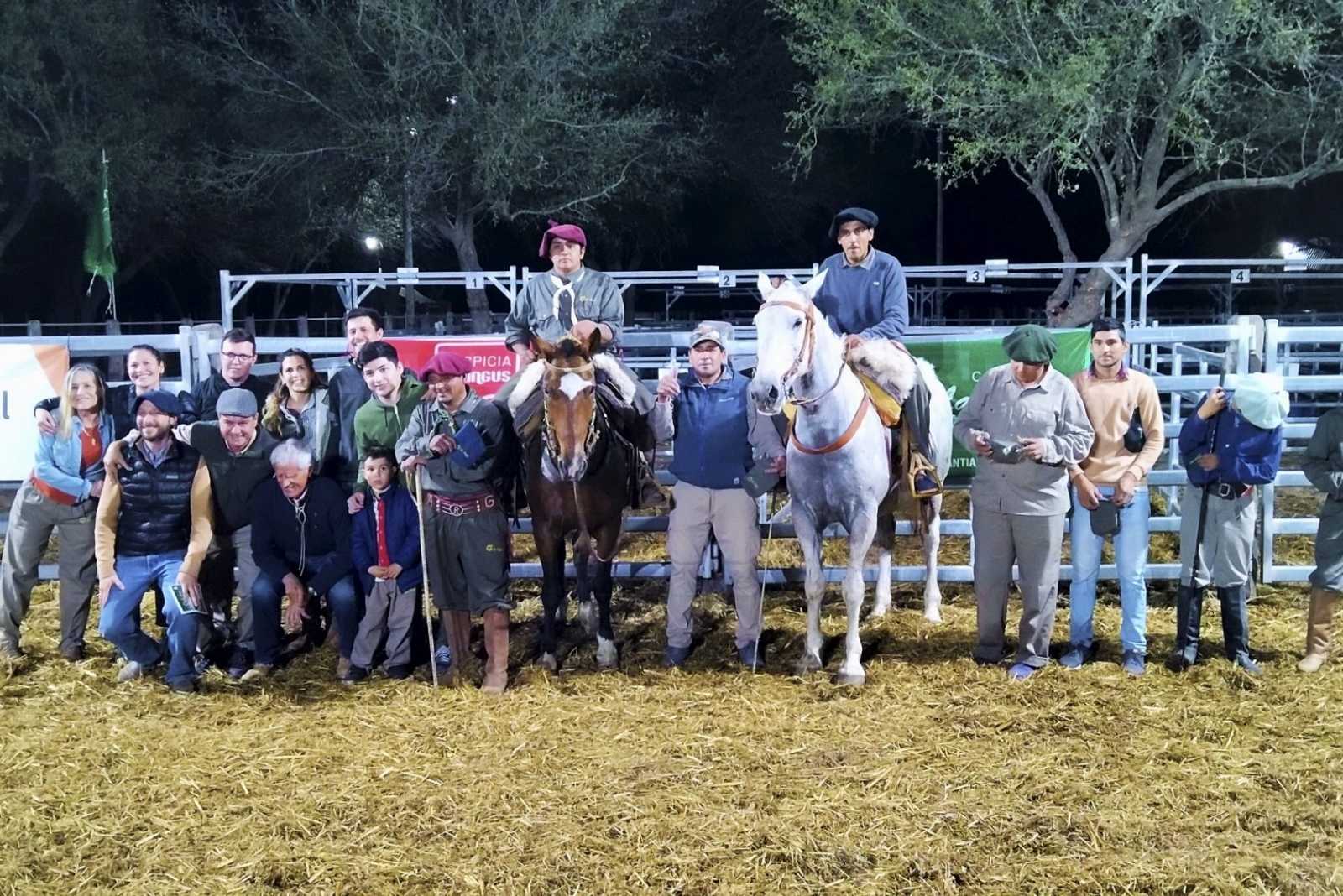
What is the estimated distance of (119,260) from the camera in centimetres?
2734

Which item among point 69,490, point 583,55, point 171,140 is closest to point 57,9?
point 171,140

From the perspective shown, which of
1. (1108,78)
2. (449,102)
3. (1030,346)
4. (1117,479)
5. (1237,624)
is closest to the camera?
(1030,346)

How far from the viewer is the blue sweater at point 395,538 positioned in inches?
237

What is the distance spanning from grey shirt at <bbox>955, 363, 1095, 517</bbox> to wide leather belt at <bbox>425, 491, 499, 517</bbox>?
250 centimetres

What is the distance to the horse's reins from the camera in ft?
17.7

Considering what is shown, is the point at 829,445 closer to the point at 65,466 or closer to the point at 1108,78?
the point at 65,466

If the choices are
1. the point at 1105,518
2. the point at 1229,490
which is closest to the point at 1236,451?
the point at 1229,490

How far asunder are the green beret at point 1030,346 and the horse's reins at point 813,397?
32.1 inches

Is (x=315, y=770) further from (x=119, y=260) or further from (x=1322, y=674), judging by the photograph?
(x=119, y=260)

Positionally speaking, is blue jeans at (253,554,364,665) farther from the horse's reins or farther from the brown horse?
the horse's reins

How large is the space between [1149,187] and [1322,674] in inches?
583

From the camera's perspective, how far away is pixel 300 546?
19.7 ft

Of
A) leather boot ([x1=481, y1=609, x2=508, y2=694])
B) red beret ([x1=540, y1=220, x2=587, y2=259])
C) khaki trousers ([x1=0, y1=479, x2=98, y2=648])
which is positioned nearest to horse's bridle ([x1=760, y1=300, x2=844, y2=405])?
red beret ([x1=540, y1=220, x2=587, y2=259])

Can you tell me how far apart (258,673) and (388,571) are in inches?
36.7
